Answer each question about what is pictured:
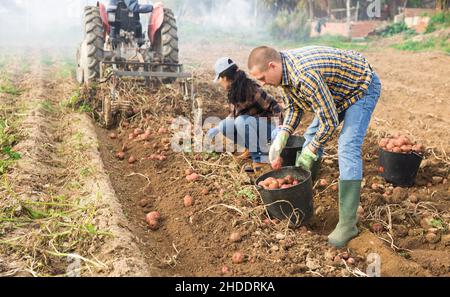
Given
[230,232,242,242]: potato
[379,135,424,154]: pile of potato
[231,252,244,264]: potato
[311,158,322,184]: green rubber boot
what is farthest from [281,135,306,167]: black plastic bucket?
[231,252,244,264]: potato

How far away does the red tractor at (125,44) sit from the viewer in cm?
685

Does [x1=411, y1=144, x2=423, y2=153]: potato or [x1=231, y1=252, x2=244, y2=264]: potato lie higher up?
[x1=411, y1=144, x2=423, y2=153]: potato

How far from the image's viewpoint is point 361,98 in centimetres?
324

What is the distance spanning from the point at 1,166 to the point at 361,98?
3177 millimetres

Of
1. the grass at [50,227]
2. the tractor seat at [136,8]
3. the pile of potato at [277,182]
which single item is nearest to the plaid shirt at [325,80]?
the pile of potato at [277,182]

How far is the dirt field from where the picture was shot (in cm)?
295

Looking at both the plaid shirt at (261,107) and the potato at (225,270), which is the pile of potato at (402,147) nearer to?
the plaid shirt at (261,107)

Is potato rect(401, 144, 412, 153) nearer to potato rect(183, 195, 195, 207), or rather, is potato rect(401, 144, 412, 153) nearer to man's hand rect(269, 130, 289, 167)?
Answer: man's hand rect(269, 130, 289, 167)

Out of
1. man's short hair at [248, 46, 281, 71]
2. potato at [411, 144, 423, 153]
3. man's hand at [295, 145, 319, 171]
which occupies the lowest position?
potato at [411, 144, 423, 153]

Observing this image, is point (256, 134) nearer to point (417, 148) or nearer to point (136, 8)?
point (417, 148)

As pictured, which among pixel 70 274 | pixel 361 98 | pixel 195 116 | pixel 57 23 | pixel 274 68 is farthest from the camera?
pixel 57 23

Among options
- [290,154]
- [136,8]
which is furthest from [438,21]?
[290,154]
